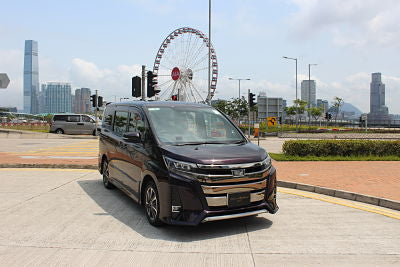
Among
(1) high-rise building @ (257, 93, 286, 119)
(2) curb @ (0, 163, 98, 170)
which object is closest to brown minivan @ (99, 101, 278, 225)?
(2) curb @ (0, 163, 98, 170)

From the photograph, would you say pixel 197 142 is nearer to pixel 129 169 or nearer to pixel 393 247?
pixel 129 169

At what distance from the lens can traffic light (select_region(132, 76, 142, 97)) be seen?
16047 millimetres

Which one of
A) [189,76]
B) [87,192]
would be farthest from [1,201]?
→ [189,76]

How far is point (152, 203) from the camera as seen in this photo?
5.36m

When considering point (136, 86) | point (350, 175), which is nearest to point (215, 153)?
point (350, 175)

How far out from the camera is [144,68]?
52.9 ft

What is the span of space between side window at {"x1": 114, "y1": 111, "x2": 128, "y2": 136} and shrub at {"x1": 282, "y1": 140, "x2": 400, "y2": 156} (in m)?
8.15

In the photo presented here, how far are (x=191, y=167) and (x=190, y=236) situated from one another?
3.10ft

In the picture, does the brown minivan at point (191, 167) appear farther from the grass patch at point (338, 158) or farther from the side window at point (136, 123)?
the grass patch at point (338, 158)

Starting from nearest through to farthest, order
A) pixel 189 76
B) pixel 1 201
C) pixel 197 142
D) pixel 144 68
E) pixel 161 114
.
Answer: pixel 197 142
pixel 161 114
pixel 1 201
pixel 144 68
pixel 189 76

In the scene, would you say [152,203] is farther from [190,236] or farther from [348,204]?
[348,204]

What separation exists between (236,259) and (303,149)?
1019cm

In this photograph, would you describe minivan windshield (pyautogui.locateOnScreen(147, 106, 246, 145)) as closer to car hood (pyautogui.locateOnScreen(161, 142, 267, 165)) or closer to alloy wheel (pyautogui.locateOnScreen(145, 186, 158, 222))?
car hood (pyautogui.locateOnScreen(161, 142, 267, 165))

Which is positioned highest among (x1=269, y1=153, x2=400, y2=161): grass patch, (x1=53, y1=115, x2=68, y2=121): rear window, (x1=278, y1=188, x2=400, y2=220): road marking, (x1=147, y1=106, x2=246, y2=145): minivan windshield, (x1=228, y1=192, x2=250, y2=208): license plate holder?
(x1=53, y1=115, x2=68, y2=121): rear window
